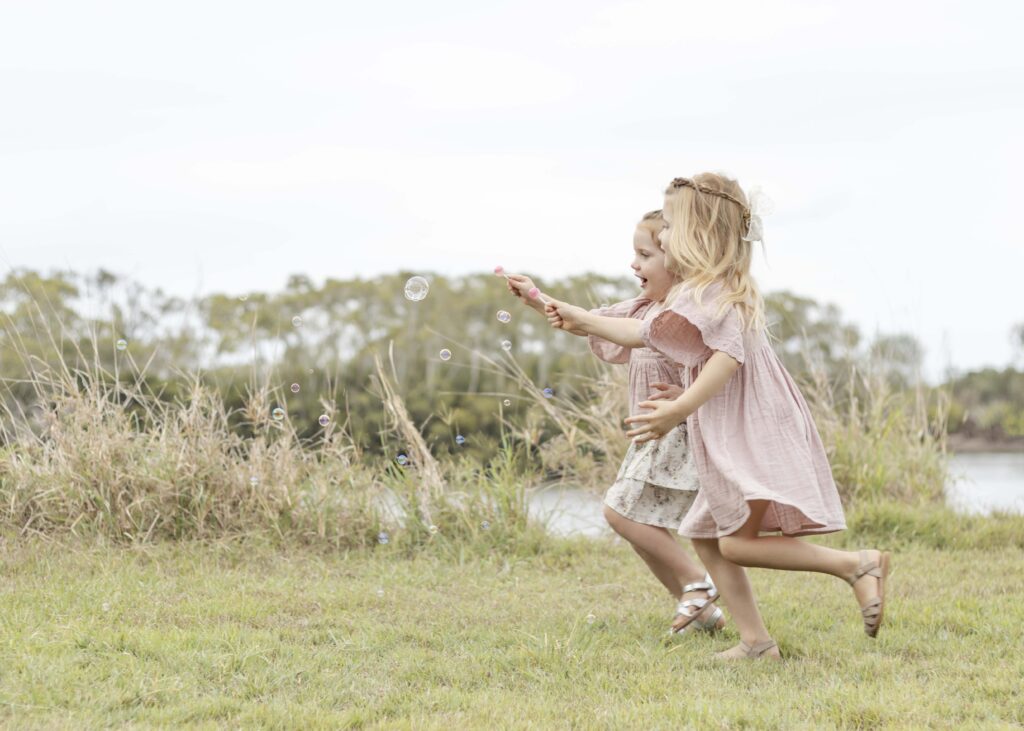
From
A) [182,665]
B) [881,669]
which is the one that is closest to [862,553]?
[881,669]

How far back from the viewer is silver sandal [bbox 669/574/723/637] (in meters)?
4.05

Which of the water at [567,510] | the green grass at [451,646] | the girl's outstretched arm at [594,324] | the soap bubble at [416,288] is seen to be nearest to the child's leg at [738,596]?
the green grass at [451,646]

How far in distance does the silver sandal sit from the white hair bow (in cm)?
127

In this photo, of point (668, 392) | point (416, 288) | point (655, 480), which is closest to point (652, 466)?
point (655, 480)

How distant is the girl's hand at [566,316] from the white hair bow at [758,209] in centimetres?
63

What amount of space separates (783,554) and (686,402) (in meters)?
0.61

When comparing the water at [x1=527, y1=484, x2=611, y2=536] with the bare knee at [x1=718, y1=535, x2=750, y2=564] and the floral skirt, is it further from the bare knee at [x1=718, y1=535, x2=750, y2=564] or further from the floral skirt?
the bare knee at [x1=718, y1=535, x2=750, y2=564]

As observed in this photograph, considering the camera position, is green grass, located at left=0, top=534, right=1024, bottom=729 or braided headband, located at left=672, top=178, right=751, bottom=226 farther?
braided headband, located at left=672, top=178, right=751, bottom=226

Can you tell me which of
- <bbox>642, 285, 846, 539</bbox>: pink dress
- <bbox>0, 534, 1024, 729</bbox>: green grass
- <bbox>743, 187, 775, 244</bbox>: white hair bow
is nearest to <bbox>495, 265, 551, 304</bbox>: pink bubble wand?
<bbox>642, 285, 846, 539</bbox>: pink dress

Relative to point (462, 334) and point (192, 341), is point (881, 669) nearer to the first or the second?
point (192, 341)

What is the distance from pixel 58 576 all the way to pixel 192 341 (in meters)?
1.99

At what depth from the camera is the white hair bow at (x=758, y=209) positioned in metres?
3.77

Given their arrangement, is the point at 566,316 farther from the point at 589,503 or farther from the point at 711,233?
the point at 589,503

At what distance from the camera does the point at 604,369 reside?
7.13 metres
